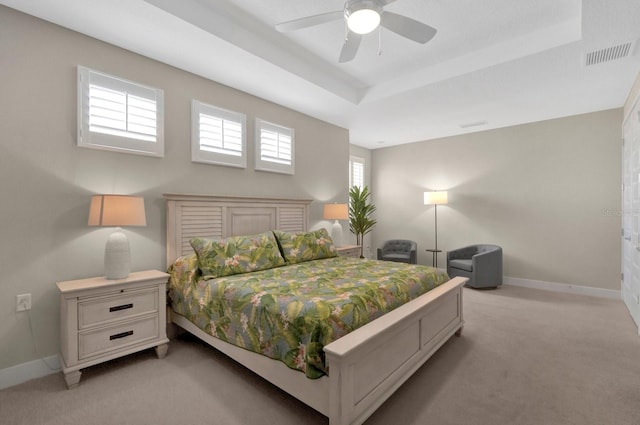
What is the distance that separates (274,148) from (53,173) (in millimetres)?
2385

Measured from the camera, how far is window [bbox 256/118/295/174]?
3.98 m

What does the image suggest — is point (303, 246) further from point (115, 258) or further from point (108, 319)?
point (108, 319)

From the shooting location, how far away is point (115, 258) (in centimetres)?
248

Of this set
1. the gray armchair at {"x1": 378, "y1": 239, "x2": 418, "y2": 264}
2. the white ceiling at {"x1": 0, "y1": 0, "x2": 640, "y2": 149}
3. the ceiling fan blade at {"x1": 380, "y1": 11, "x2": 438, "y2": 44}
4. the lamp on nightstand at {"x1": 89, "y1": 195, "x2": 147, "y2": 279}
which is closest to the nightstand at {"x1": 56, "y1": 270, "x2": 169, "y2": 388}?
the lamp on nightstand at {"x1": 89, "y1": 195, "x2": 147, "y2": 279}

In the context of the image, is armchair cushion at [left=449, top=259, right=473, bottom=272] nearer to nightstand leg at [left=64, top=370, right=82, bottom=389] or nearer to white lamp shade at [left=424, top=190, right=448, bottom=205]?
white lamp shade at [left=424, top=190, right=448, bottom=205]

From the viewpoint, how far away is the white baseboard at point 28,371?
2.22 meters

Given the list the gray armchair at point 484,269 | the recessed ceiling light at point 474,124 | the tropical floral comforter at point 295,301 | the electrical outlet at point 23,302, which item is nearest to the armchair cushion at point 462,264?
the gray armchair at point 484,269

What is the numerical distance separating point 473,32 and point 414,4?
0.78m

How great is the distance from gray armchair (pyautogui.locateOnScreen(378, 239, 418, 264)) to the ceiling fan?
416 cm

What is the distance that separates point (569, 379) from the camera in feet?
Answer: 7.45

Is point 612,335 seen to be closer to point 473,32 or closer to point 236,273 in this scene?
point 473,32

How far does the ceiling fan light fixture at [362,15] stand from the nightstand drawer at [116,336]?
2.84 metres

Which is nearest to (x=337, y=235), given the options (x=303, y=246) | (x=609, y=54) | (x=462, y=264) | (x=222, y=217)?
(x=303, y=246)

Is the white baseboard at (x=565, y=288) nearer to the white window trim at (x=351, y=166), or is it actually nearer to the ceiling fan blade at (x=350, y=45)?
the white window trim at (x=351, y=166)
